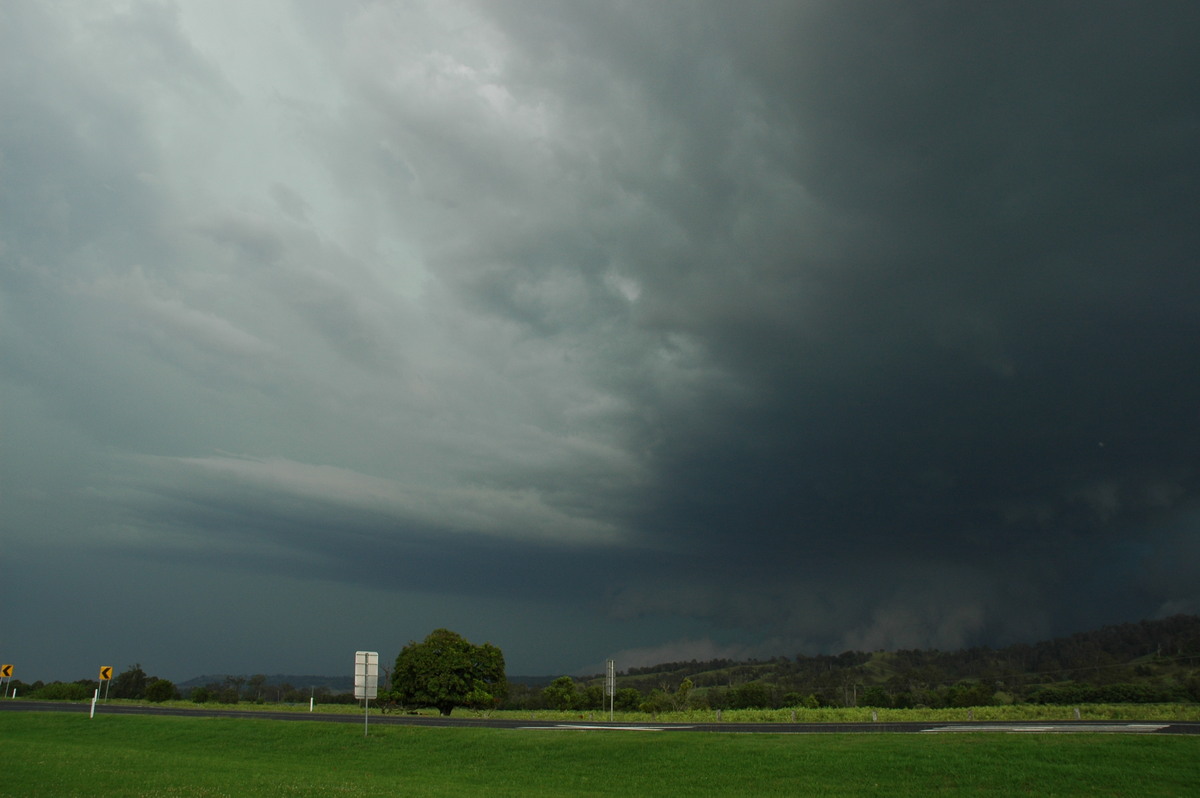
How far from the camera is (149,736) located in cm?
4312

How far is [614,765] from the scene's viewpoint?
30.4 m

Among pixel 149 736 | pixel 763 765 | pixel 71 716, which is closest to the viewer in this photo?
pixel 763 765

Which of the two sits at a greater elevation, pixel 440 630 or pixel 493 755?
pixel 440 630

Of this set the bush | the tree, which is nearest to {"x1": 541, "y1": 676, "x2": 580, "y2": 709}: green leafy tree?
the tree

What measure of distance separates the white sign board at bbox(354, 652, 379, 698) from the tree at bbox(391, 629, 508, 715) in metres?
26.3

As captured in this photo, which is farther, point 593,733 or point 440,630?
point 440,630

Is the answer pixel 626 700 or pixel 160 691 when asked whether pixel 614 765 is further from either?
pixel 160 691

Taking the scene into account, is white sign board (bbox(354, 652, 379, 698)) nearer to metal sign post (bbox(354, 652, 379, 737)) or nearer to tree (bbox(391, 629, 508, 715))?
metal sign post (bbox(354, 652, 379, 737))

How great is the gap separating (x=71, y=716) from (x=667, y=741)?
145ft

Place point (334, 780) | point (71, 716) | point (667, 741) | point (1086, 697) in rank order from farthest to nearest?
point (1086, 697)
point (71, 716)
point (667, 741)
point (334, 780)

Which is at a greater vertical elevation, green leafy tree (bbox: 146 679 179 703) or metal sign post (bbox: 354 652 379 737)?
metal sign post (bbox: 354 652 379 737)

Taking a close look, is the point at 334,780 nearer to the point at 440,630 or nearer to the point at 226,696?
the point at 440,630

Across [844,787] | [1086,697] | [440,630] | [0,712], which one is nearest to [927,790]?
[844,787]

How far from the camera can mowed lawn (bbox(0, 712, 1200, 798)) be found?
23.0 metres
